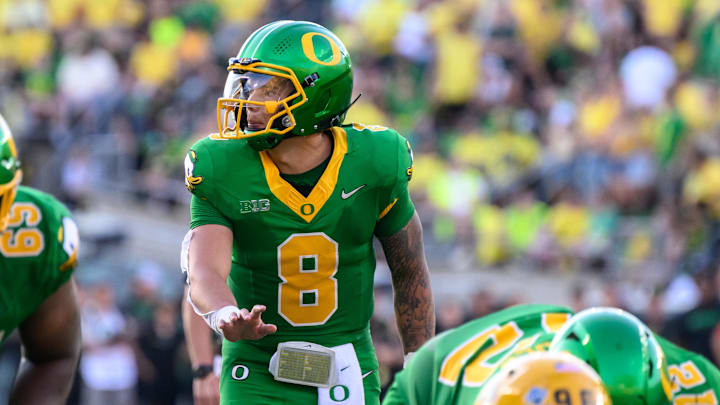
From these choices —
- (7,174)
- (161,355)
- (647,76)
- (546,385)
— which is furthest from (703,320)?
(546,385)

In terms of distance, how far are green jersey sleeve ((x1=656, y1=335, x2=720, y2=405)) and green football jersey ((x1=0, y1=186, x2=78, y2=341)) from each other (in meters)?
2.60

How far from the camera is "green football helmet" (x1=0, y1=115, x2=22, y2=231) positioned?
4820 millimetres

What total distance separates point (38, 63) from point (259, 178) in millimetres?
13429

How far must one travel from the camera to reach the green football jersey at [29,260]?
512cm

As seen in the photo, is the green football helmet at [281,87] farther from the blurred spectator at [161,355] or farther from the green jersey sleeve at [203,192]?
the blurred spectator at [161,355]

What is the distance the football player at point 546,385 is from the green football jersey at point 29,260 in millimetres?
2729

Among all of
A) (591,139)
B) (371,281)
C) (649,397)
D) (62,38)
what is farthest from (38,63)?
(649,397)

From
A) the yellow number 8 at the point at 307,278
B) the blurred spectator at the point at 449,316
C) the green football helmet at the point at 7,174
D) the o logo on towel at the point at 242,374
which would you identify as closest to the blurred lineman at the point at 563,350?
the yellow number 8 at the point at 307,278

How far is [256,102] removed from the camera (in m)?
4.45

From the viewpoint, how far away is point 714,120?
11.2 meters

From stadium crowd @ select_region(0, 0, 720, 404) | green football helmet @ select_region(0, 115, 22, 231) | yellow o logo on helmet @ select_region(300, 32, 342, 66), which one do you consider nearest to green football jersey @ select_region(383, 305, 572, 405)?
yellow o logo on helmet @ select_region(300, 32, 342, 66)

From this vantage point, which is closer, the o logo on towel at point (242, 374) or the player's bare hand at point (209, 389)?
the o logo on towel at point (242, 374)

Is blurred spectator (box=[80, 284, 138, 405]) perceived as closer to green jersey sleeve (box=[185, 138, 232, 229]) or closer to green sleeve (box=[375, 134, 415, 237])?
green sleeve (box=[375, 134, 415, 237])

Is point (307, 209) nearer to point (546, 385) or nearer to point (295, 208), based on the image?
point (295, 208)
